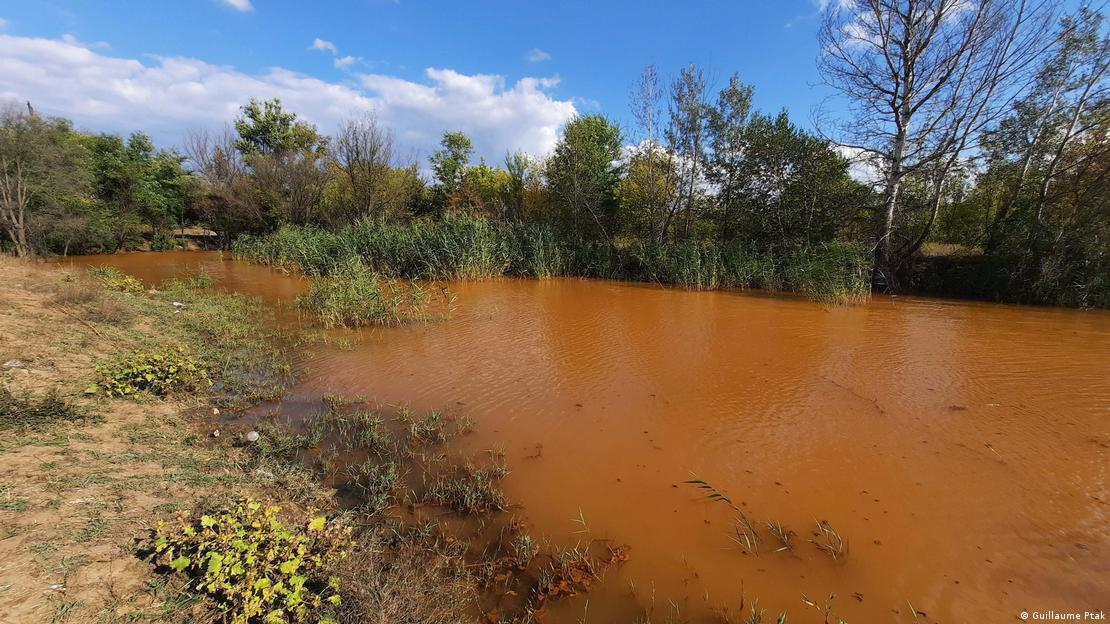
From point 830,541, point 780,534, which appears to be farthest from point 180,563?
point 830,541

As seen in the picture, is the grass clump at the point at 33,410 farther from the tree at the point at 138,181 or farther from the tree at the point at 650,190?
the tree at the point at 138,181

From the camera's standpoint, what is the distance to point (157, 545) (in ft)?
5.57

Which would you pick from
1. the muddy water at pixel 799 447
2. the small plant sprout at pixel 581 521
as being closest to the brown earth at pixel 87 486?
the muddy water at pixel 799 447

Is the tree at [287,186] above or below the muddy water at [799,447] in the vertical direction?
above

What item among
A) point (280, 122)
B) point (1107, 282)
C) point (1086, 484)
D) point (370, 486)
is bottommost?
point (370, 486)

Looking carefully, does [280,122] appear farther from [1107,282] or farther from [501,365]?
[1107,282]

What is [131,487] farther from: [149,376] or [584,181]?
[584,181]

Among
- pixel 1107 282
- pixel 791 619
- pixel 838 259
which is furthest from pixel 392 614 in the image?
pixel 1107 282

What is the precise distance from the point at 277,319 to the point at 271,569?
261 inches

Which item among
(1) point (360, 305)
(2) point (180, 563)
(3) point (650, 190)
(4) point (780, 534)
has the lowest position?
(4) point (780, 534)

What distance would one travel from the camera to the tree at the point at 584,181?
619 inches

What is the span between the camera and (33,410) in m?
2.83

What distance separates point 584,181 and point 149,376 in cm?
1411

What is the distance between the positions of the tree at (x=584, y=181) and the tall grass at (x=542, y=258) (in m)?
1.58
